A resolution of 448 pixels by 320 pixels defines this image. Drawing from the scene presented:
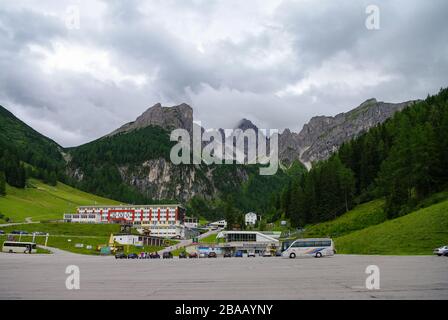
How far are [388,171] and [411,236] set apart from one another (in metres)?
41.4

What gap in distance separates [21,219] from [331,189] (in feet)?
441

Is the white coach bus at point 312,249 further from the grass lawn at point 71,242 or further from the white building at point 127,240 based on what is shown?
the white building at point 127,240

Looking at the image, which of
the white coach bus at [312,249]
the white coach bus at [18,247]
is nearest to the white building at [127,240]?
the white coach bus at [18,247]

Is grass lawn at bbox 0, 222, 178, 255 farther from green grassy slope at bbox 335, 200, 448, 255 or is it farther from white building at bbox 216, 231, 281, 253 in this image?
green grassy slope at bbox 335, 200, 448, 255

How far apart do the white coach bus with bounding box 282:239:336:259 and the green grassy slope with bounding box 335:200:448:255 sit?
Answer: 16.9 feet

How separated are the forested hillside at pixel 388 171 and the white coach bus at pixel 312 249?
82.3 ft

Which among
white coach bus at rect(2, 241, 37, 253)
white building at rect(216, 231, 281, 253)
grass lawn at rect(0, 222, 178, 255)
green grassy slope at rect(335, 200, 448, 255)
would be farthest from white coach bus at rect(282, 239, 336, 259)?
white building at rect(216, 231, 281, 253)

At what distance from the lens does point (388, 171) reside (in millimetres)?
93875

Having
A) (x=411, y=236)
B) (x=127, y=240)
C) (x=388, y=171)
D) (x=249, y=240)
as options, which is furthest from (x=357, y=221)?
(x=127, y=240)

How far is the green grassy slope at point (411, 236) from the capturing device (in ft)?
169
